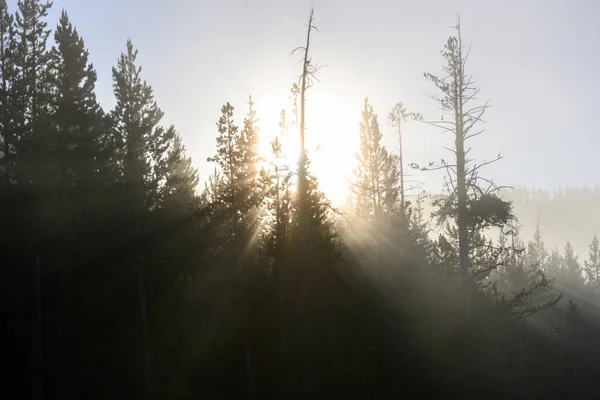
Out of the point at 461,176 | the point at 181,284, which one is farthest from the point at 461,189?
the point at 181,284

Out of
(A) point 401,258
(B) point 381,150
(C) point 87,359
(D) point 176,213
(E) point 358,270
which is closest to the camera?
(C) point 87,359

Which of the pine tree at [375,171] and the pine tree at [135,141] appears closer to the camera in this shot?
the pine tree at [135,141]

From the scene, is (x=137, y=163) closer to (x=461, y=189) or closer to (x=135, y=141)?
(x=135, y=141)

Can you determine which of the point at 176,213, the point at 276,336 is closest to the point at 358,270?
the point at 276,336

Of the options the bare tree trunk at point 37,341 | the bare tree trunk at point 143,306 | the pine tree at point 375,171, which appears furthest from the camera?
the pine tree at point 375,171

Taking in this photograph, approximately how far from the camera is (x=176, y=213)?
26.6 metres

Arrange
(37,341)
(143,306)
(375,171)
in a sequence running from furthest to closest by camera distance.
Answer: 1. (375,171)
2. (143,306)
3. (37,341)

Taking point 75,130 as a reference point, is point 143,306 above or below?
below

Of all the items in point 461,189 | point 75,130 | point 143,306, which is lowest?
point 143,306

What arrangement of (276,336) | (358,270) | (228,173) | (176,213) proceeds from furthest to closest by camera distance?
(358,270) < (228,173) < (176,213) < (276,336)

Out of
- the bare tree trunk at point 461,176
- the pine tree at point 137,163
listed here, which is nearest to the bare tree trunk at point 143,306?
the pine tree at point 137,163

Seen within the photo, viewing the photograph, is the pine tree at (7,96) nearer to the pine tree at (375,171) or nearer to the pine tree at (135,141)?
the pine tree at (135,141)

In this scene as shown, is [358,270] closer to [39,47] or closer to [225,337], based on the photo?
[225,337]

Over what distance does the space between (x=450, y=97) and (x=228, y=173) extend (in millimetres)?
14426
